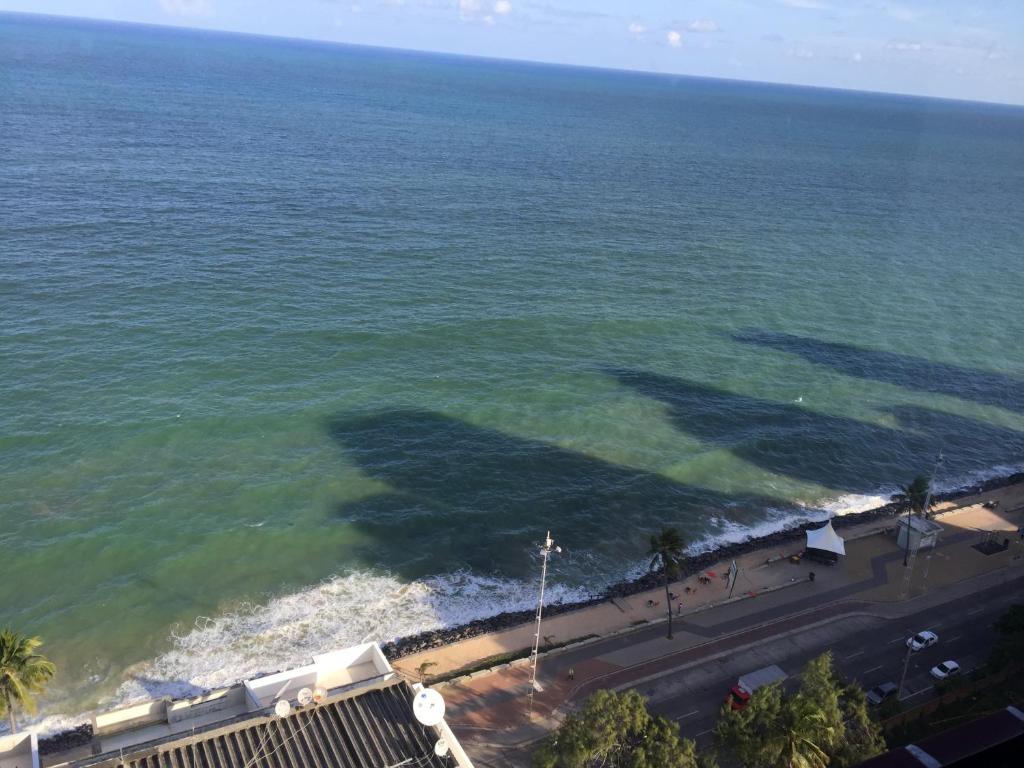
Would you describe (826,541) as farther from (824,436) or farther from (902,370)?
(902,370)

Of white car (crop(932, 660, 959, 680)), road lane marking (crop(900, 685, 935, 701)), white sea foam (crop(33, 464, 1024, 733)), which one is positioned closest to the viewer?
road lane marking (crop(900, 685, 935, 701))

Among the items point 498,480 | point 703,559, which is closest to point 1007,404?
point 703,559

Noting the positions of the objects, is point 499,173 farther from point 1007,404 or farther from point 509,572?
point 509,572

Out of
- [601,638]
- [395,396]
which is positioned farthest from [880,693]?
[395,396]

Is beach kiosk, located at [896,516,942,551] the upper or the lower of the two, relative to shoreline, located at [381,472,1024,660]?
upper

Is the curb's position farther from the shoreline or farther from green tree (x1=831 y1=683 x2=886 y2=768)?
green tree (x1=831 y1=683 x2=886 y2=768)

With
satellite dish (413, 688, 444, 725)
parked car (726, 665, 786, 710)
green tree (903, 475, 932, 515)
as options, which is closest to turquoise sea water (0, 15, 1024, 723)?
green tree (903, 475, 932, 515)

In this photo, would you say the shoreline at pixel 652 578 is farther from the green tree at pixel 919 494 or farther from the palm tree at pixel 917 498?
the green tree at pixel 919 494

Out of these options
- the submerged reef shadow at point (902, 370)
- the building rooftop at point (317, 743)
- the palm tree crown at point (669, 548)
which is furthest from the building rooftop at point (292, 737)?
the submerged reef shadow at point (902, 370)

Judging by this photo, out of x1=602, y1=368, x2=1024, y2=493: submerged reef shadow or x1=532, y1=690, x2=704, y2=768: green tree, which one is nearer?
x1=532, y1=690, x2=704, y2=768: green tree
